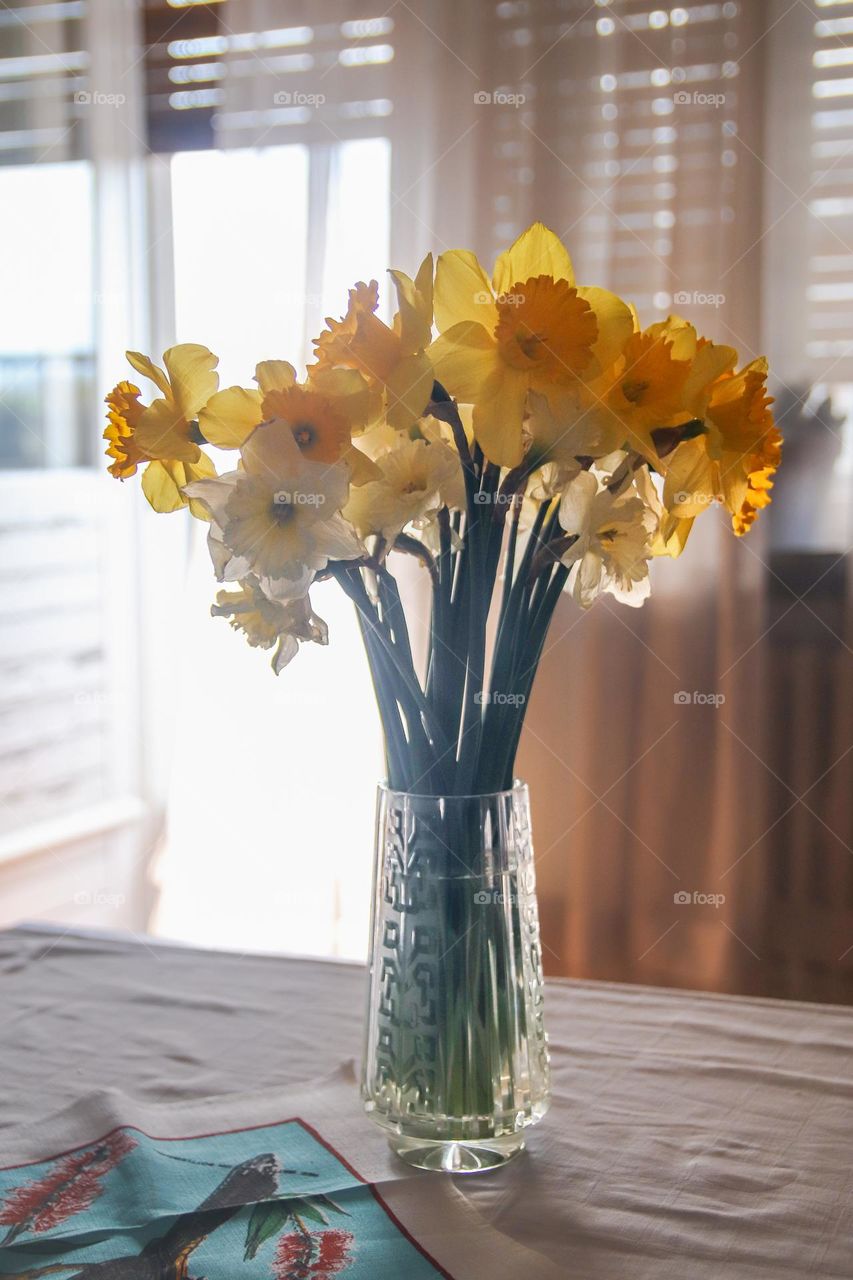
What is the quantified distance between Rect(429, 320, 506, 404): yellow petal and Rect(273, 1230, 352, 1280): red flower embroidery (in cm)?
45

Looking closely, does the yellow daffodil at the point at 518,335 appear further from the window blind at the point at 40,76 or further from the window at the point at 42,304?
the window blind at the point at 40,76

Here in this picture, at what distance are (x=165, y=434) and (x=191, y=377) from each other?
1.4 inches

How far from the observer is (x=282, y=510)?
2.05 feet

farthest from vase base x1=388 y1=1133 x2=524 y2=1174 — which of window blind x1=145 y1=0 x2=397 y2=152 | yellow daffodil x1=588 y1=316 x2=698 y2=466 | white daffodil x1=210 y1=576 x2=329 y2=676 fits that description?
window blind x1=145 y1=0 x2=397 y2=152

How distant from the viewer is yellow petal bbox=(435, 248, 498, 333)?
66cm

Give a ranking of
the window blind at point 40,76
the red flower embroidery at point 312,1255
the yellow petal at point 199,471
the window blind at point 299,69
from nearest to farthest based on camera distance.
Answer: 1. the red flower embroidery at point 312,1255
2. the yellow petal at point 199,471
3. the window blind at point 299,69
4. the window blind at point 40,76

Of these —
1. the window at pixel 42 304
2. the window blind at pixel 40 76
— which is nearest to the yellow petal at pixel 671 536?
the window at pixel 42 304

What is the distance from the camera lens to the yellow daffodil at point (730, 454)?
2.19 feet

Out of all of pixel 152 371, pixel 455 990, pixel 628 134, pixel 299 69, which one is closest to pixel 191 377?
pixel 152 371

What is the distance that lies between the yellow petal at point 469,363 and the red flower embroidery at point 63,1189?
50cm

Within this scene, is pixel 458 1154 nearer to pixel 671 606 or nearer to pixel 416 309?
pixel 416 309

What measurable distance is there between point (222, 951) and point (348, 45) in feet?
6.27

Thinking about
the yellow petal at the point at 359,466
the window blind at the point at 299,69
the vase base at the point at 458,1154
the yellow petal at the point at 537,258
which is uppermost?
the window blind at the point at 299,69

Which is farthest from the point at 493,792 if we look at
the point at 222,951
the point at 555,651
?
the point at 555,651
